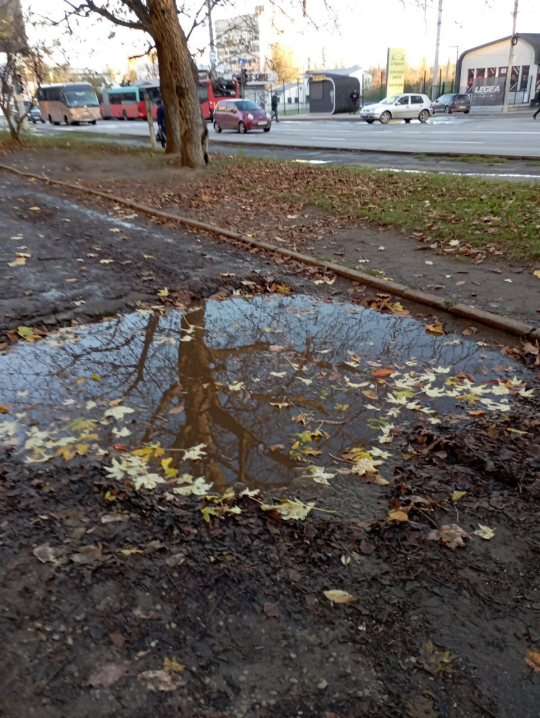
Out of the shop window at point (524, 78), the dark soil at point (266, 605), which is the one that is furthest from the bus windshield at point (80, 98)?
the dark soil at point (266, 605)

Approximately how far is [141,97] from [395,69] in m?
22.6

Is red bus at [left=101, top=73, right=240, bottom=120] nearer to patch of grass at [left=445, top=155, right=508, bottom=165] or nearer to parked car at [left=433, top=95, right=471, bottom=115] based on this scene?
parked car at [left=433, top=95, right=471, bottom=115]

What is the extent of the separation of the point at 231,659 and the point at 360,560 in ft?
2.75

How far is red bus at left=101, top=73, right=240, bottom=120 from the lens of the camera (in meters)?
42.9

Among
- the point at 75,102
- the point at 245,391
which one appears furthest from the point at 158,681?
the point at 75,102

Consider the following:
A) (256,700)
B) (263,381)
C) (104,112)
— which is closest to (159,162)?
(263,381)

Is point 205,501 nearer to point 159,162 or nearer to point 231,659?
point 231,659

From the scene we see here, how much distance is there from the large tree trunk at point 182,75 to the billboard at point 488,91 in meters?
42.0

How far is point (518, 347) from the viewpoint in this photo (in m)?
5.25

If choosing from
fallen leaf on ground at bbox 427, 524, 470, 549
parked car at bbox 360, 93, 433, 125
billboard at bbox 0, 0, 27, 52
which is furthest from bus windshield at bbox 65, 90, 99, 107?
fallen leaf on ground at bbox 427, 524, 470, 549

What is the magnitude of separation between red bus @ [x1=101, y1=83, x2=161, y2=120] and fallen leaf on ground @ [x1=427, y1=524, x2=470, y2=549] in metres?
52.8

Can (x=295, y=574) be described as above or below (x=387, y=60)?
below

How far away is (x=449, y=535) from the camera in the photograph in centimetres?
302

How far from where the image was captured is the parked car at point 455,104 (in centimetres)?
4453
